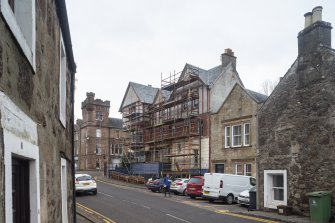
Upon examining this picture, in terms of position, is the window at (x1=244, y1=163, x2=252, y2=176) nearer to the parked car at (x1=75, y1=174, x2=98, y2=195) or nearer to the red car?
the red car

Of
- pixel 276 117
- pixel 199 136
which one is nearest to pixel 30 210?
pixel 276 117

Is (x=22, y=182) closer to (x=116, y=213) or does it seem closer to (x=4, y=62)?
(x=4, y=62)

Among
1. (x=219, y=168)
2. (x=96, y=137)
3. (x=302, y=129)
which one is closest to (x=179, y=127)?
(x=219, y=168)

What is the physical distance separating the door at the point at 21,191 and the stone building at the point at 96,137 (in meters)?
64.9

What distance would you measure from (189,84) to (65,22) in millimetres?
35029

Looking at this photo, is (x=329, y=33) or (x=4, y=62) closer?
(x=4, y=62)

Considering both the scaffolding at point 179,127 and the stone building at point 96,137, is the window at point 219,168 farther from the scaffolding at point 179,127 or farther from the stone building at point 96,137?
the stone building at point 96,137

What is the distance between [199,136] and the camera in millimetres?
38438

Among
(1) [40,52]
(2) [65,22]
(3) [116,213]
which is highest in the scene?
(2) [65,22]

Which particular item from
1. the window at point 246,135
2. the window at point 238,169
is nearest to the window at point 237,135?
the window at point 246,135

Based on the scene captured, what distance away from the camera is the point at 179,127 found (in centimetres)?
4259

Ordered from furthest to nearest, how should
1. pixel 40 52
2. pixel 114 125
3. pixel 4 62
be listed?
pixel 114 125, pixel 40 52, pixel 4 62

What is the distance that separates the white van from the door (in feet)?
70.5

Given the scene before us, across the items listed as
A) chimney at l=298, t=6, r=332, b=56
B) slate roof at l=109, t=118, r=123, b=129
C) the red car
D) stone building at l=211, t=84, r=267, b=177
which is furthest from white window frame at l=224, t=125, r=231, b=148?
slate roof at l=109, t=118, r=123, b=129
